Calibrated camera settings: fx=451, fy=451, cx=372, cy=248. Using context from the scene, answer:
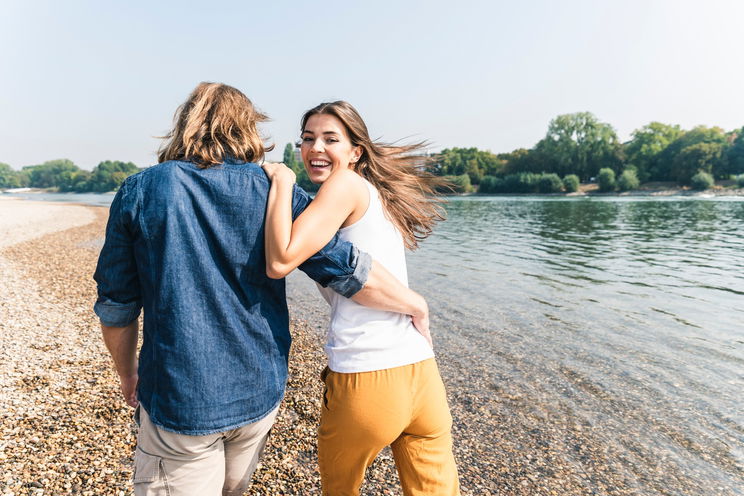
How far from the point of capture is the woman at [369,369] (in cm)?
168

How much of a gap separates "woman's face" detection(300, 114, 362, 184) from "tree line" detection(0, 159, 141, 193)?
143 m

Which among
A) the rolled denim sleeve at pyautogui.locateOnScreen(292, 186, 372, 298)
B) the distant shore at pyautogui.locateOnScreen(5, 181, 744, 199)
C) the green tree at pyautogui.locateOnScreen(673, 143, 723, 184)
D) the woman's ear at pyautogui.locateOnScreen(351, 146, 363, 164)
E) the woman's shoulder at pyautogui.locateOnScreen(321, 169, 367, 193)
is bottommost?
the distant shore at pyautogui.locateOnScreen(5, 181, 744, 199)

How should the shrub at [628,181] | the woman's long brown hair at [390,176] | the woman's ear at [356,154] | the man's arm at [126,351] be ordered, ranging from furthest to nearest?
the shrub at [628,181]
the woman's ear at [356,154]
the woman's long brown hair at [390,176]
the man's arm at [126,351]

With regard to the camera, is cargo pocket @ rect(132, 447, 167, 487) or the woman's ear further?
the woman's ear

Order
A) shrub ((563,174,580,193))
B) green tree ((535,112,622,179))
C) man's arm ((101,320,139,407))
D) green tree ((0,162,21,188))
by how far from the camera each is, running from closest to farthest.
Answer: man's arm ((101,320,139,407))
shrub ((563,174,580,193))
green tree ((535,112,622,179))
green tree ((0,162,21,188))

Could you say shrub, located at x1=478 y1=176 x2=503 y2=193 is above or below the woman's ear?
below

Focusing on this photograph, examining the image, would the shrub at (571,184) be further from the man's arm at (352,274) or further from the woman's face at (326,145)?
the man's arm at (352,274)

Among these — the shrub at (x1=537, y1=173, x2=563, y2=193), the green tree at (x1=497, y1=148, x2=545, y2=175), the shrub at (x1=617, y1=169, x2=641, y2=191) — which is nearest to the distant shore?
the shrub at (x1=617, y1=169, x2=641, y2=191)

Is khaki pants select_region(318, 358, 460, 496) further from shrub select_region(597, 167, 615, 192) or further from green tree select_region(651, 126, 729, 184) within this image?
green tree select_region(651, 126, 729, 184)

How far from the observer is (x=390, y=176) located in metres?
2.31

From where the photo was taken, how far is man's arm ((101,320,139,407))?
1.72 metres

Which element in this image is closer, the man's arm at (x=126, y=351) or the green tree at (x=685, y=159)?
the man's arm at (x=126, y=351)

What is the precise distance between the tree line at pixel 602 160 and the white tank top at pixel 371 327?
69.8 m

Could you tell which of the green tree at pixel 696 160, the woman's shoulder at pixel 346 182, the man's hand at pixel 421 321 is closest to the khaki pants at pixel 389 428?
the man's hand at pixel 421 321
